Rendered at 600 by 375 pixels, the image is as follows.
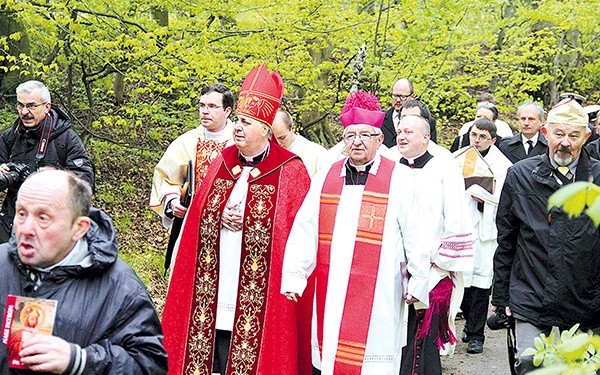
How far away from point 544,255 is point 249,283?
2.11 meters

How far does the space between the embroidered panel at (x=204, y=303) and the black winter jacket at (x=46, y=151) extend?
1.82 m

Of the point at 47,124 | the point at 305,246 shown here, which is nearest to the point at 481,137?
the point at 305,246

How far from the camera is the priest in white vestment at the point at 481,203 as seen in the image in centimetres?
950

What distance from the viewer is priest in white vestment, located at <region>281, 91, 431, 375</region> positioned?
6.28 metres

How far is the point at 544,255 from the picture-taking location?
6.09 m

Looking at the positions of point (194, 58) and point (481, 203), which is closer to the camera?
point (481, 203)

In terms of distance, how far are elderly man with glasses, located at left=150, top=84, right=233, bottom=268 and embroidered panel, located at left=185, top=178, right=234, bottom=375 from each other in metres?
0.78

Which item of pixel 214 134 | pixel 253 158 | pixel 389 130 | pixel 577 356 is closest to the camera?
pixel 577 356

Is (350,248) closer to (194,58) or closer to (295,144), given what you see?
(295,144)

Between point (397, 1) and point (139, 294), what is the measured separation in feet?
34.8

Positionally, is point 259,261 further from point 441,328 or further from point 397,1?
point 397,1

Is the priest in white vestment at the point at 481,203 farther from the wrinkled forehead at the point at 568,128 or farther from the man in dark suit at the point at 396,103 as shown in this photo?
the wrinkled forehead at the point at 568,128

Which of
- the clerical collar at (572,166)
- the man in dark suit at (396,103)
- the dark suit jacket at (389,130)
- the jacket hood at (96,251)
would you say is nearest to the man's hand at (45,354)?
the jacket hood at (96,251)

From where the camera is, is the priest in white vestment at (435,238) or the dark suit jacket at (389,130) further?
the dark suit jacket at (389,130)
